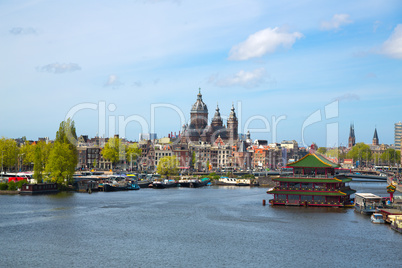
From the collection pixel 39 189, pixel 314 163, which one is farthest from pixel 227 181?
pixel 314 163

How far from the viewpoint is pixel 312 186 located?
90.3 m

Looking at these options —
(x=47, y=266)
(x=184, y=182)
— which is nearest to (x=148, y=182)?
(x=184, y=182)

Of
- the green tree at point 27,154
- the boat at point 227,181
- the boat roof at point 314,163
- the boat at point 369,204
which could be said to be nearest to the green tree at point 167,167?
the boat at point 227,181

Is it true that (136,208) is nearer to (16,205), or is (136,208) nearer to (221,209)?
(221,209)

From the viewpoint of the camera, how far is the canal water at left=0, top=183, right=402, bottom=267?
5316 cm

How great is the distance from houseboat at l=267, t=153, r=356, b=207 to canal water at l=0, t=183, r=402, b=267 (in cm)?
236

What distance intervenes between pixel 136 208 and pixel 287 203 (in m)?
23.8

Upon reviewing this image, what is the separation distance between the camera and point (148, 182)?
15525 centimetres

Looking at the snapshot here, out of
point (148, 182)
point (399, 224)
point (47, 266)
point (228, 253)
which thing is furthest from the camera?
point (148, 182)

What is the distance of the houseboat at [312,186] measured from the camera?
3529 inches

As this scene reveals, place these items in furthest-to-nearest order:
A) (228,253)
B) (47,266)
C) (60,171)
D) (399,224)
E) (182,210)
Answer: (60,171) < (182,210) < (399,224) < (228,253) < (47,266)

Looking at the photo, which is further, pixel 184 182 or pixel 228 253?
pixel 184 182

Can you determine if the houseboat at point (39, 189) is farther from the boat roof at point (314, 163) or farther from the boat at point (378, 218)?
the boat at point (378, 218)

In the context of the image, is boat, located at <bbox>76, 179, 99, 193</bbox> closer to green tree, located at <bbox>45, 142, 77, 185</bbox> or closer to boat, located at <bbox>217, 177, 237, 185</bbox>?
green tree, located at <bbox>45, 142, 77, 185</bbox>
